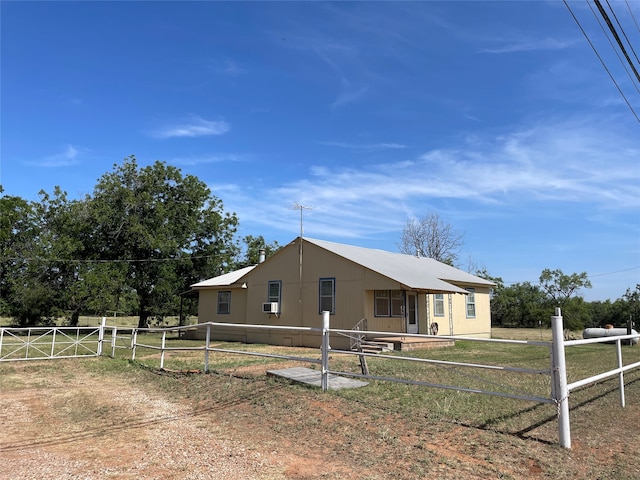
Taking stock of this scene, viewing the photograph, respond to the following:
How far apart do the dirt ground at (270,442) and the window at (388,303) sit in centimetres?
1036

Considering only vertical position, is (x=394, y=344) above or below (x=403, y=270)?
below

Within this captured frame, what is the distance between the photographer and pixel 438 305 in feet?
67.8

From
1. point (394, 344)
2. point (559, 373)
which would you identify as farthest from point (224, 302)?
point (559, 373)

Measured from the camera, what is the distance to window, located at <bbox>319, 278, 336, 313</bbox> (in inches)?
714

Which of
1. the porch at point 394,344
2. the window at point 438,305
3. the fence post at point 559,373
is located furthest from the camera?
the window at point 438,305

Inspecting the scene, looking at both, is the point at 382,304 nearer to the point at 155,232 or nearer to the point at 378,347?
the point at 378,347

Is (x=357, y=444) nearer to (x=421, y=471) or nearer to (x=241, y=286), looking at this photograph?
(x=421, y=471)

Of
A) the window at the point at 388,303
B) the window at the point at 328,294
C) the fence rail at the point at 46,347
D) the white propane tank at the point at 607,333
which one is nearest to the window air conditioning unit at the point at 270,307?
the window at the point at 328,294

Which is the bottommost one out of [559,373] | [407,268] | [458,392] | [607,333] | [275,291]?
[458,392]

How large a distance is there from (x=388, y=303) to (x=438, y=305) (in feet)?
12.8

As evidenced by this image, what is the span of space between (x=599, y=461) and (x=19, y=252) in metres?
31.6

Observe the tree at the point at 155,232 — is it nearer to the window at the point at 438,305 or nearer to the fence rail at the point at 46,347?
the fence rail at the point at 46,347

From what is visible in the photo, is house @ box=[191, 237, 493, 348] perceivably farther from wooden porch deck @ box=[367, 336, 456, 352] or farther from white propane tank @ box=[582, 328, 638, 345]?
white propane tank @ box=[582, 328, 638, 345]

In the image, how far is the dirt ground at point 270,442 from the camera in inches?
167
